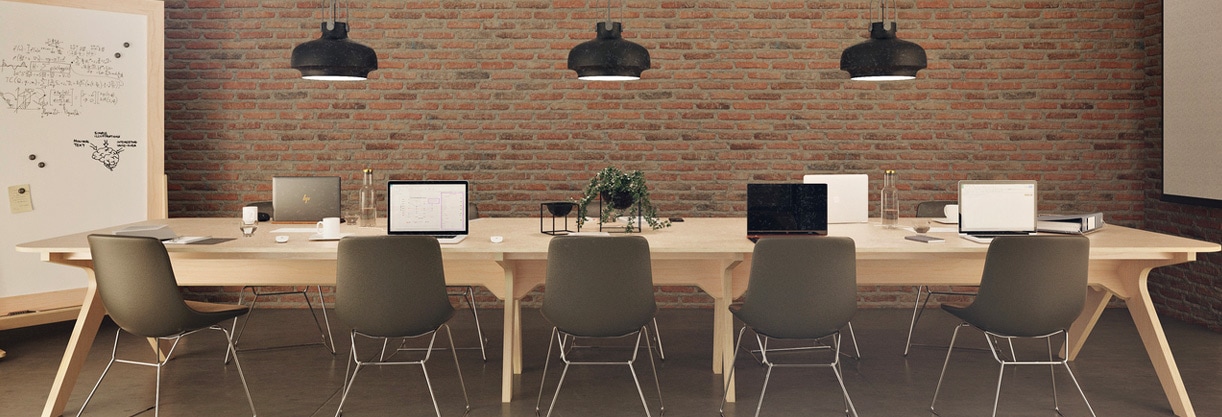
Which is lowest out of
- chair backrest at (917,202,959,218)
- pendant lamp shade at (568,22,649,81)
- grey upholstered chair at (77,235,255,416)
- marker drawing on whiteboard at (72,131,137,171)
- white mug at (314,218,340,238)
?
grey upholstered chair at (77,235,255,416)

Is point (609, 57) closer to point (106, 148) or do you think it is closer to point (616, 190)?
point (616, 190)

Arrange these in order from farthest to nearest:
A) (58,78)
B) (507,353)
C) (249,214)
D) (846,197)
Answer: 1. (58,78)
2. (846,197)
3. (249,214)
4. (507,353)

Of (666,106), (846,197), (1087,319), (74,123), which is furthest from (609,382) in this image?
(74,123)

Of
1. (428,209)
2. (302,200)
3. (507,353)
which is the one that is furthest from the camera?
(302,200)

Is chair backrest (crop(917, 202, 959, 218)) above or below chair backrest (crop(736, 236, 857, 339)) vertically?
above

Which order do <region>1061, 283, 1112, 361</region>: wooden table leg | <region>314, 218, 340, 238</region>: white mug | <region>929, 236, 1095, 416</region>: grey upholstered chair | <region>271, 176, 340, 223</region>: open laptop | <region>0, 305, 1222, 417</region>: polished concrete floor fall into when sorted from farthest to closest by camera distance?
1. <region>271, 176, 340, 223</region>: open laptop
2. <region>1061, 283, 1112, 361</region>: wooden table leg
3. <region>314, 218, 340, 238</region>: white mug
4. <region>0, 305, 1222, 417</region>: polished concrete floor
5. <region>929, 236, 1095, 416</region>: grey upholstered chair

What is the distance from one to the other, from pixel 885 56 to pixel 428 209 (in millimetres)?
2461

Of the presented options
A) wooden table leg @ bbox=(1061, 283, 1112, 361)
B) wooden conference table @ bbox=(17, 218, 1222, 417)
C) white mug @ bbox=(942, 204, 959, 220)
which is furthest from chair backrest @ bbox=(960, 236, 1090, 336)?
white mug @ bbox=(942, 204, 959, 220)

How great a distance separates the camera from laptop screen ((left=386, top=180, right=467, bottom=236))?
401cm

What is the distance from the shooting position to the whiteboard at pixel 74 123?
5148 mm

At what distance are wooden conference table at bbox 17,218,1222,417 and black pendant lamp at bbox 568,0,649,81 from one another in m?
0.86

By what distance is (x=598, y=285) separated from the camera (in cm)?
333

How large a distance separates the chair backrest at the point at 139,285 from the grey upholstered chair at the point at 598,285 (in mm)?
1583

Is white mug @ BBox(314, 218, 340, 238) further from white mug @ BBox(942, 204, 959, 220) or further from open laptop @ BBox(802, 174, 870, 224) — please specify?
white mug @ BBox(942, 204, 959, 220)
